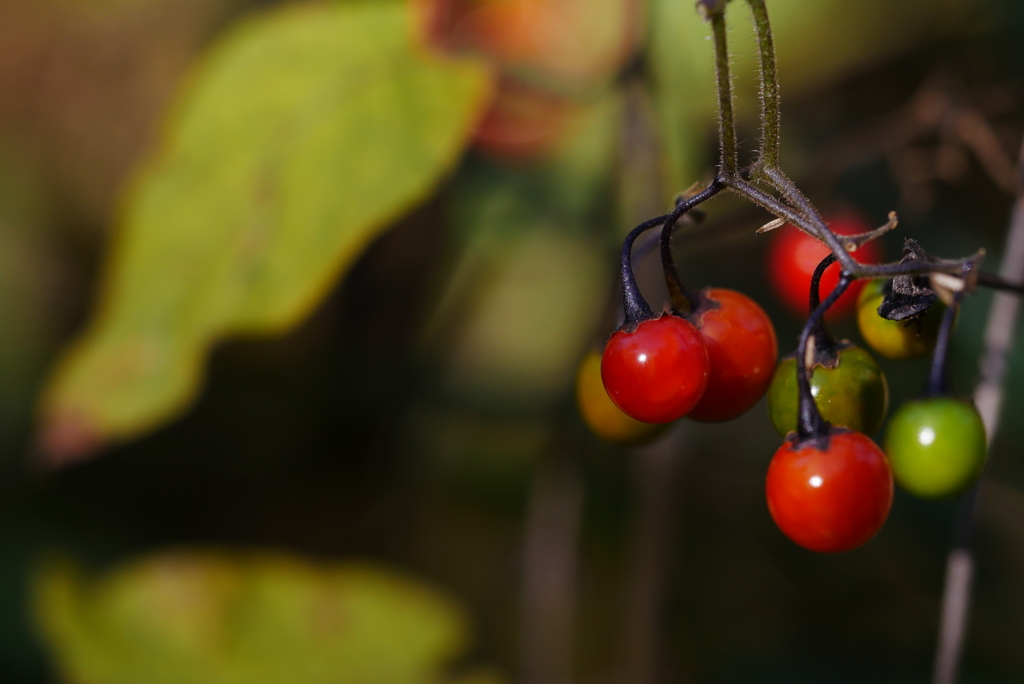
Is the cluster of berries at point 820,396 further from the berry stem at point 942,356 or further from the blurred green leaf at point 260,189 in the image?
the blurred green leaf at point 260,189

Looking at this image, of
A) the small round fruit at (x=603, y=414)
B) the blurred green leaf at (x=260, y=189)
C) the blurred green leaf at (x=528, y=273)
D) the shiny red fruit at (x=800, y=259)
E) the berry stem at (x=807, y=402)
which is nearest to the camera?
the berry stem at (x=807, y=402)

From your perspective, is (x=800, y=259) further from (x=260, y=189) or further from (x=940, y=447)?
(x=260, y=189)

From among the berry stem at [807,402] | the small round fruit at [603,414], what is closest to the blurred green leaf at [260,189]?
the small round fruit at [603,414]

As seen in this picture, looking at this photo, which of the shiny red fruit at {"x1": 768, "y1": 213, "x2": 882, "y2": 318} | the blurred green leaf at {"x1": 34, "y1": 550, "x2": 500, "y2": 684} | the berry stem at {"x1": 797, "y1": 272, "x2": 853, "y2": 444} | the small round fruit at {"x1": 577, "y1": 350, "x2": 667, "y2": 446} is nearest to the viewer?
the berry stem at {"x1": 797, "y1": 272, "x2": 853, "y2": 444}

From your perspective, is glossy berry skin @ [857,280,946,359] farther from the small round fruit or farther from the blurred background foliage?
the blurred background foliage

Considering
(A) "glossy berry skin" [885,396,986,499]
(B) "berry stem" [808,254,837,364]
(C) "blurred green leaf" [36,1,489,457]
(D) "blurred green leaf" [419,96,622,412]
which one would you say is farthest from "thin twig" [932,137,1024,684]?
(D) "blurred green leaf" [419,96,622,412]

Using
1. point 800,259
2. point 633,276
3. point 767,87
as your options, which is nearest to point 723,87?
point 767,87

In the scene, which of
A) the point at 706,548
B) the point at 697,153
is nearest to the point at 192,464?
the point at 706,548
